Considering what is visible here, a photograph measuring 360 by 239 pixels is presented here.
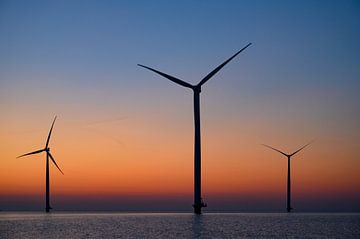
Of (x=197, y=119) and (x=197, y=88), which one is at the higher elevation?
(x=197, y=88)

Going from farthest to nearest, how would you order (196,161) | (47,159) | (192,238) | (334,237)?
(47,159) < (196,161) < (334,237) < (192,238)

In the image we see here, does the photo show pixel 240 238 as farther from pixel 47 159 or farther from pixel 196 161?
pixel 47 159

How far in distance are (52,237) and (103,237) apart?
7.71m

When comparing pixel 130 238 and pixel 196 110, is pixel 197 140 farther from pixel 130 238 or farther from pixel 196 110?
pixel 130 238

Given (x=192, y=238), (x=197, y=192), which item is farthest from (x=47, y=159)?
(x=192, y=238)

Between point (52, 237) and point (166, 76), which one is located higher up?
point (166, 76)

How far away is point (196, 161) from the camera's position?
358ft

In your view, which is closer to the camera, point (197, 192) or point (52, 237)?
point (52, 237)

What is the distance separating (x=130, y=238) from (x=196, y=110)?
134 ft

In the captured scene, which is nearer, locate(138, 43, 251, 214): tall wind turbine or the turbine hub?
locate(138, 43, 251, 214): tall wind turbine

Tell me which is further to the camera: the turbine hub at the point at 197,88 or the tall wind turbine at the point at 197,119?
the turbine hub at the point at 197,88

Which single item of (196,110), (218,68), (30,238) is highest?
(218,68)

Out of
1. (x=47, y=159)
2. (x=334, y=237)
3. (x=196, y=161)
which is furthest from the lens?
(x=47, y=159)

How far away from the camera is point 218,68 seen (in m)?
112
